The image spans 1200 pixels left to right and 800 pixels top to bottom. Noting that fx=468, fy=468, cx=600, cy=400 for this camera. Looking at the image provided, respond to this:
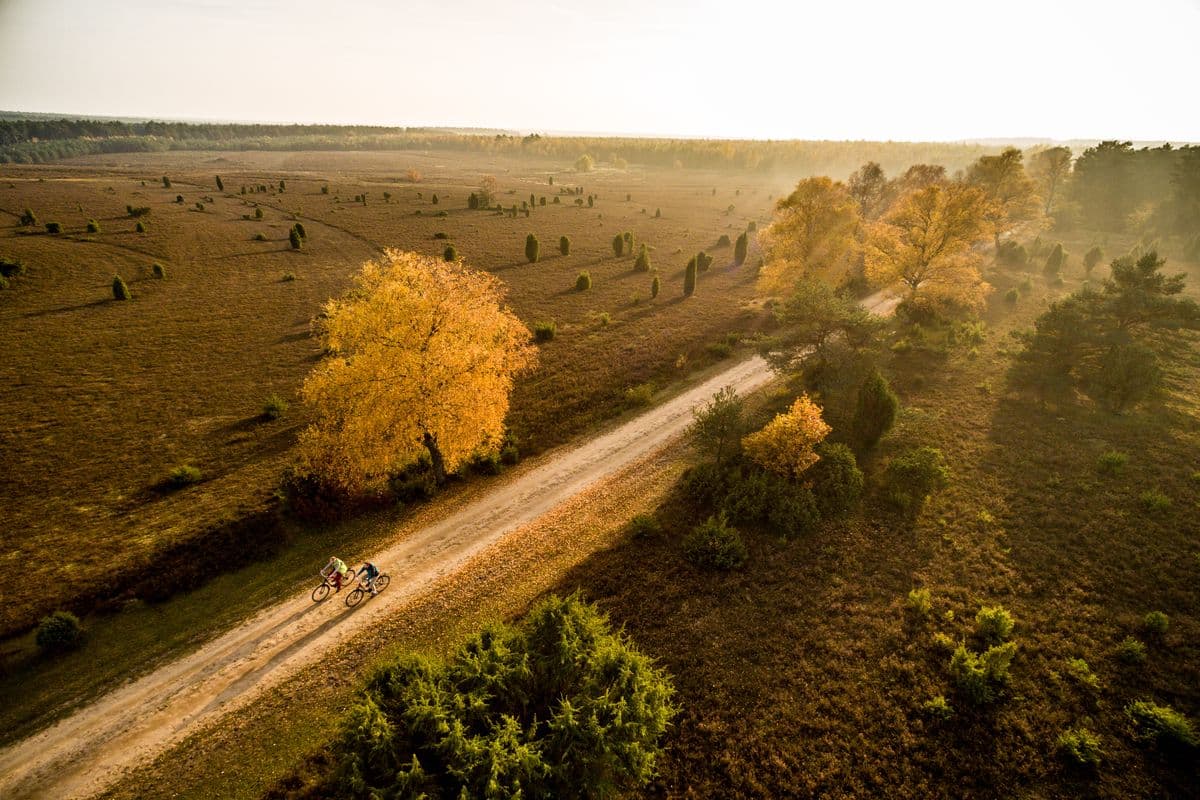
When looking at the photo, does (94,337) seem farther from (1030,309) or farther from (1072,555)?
(1030,309)

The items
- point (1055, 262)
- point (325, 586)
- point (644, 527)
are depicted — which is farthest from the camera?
point (1055, 262)

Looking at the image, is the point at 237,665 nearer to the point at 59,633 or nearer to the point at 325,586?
the point at 325,586

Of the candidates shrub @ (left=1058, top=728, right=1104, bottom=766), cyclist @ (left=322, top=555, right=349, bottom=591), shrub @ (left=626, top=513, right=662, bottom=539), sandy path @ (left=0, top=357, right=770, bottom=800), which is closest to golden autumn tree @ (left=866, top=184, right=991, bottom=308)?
sandy path @ (left=0, top=357, right=770, bottom=800)

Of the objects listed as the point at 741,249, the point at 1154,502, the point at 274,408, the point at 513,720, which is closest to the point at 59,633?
the point at 274,408

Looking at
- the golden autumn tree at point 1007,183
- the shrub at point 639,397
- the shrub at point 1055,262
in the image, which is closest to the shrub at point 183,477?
the shrub at point 639,397

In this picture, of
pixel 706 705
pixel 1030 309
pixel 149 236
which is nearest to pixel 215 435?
pixel 706 705

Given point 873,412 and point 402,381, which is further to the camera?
point 873,412

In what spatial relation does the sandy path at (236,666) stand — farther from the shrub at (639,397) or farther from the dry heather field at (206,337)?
the shrub at (639,397)
